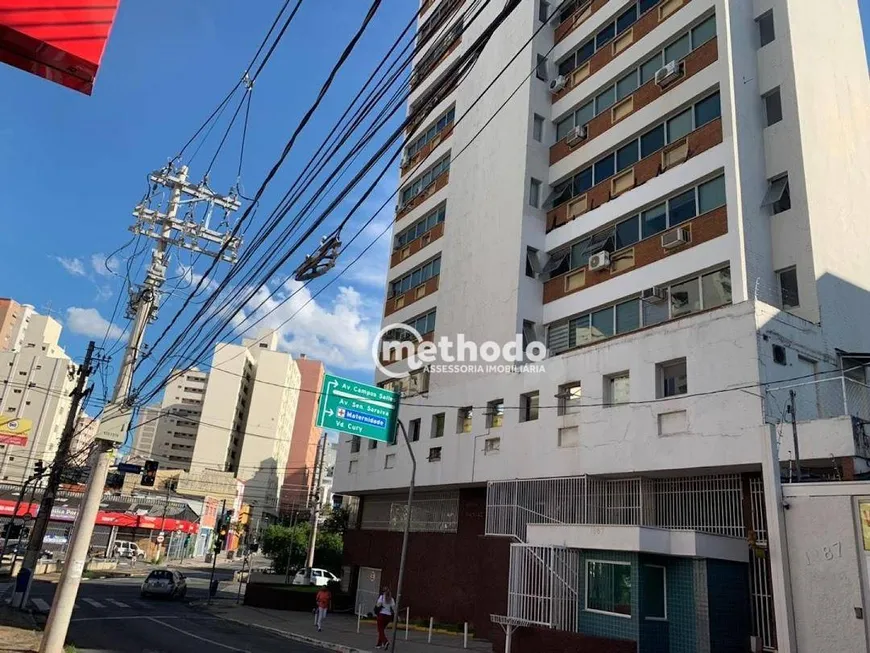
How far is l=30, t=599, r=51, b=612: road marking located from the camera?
21.1 metres

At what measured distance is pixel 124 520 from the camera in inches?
2297

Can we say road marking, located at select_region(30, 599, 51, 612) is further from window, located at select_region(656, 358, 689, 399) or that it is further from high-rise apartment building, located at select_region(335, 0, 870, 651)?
window, located at select_region(656, 358, 689, 399)

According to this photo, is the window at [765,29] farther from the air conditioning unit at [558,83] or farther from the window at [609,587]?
the window at [609,587]

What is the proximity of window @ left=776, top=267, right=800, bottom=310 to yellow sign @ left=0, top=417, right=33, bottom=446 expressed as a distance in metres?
79.3

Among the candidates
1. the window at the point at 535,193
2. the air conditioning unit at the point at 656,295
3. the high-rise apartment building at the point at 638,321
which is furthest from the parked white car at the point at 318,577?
the air conditioning unit at the point at 656,295

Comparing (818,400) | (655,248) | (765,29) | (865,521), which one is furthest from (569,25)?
(865,521)

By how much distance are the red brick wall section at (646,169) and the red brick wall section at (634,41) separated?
4.91m

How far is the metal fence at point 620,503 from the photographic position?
16.3m

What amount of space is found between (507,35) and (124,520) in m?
51.7

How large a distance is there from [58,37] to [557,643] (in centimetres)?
1565

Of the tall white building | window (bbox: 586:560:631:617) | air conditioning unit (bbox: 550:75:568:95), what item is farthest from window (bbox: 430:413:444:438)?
the tall white building

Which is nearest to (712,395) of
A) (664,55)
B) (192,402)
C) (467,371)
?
(467,371)

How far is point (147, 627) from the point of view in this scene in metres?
19.2

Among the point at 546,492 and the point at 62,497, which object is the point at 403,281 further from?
the point at 62,497
